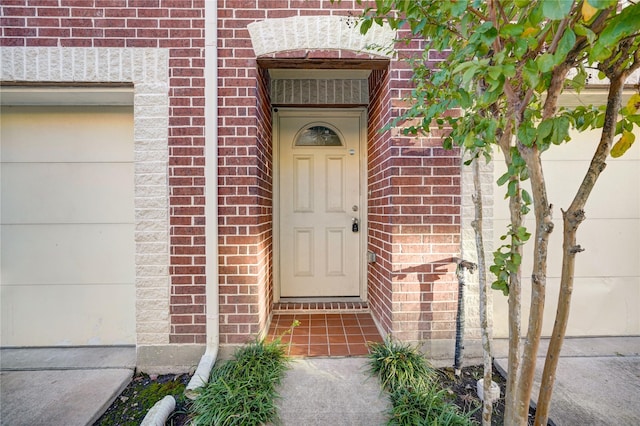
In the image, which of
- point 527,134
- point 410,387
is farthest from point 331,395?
point 527,134

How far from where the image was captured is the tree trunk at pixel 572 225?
3.76ft

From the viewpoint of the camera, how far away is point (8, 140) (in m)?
2.51

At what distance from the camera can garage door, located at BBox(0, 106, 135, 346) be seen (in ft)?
8.27

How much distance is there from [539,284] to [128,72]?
278 centimetres

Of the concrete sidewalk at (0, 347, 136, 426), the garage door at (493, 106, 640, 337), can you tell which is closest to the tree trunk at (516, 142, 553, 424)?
the garage door at (493, 106, 640, 337)

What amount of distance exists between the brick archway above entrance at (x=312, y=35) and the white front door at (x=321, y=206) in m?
1.04

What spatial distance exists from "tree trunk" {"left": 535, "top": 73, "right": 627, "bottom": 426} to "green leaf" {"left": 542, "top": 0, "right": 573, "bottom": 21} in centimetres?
61

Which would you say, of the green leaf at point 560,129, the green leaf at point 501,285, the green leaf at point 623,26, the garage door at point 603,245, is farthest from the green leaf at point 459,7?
the garage door at point 603,245

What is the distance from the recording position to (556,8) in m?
0.76

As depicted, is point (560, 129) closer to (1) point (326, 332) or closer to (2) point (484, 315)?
(2) point (484, 315)

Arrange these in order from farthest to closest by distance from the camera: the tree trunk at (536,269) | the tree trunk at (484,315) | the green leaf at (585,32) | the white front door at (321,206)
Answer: the white front door at (321,206) < the tree trunk at (484,315) < the tree trunk at (536,269) < the green leaf at (585,32)

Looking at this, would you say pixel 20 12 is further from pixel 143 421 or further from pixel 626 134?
pixel 626 134

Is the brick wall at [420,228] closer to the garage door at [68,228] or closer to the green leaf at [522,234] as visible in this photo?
the green leaf at [522,234]

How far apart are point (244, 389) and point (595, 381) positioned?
7.58ft
